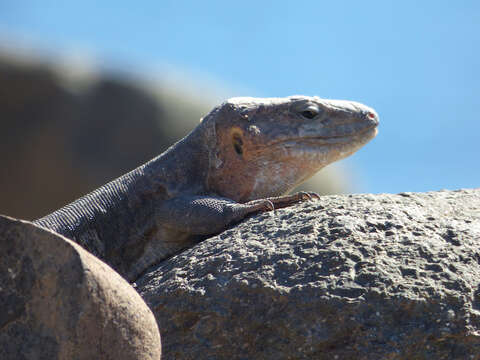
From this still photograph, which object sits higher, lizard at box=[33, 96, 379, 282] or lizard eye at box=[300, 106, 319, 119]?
lizard eye at box=[300, 106, 319, 119]

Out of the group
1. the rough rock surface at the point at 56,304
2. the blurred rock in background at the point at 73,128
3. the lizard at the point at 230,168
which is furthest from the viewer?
the blurred rock in background at the point at 73,128

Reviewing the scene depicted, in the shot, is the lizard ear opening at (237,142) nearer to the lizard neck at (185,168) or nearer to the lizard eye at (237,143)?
the lizard eye at (237,143)

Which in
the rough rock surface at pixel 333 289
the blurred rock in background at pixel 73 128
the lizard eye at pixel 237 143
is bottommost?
the blurred rock in background at pixel 73 128

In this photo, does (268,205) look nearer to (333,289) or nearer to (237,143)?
(237,143)

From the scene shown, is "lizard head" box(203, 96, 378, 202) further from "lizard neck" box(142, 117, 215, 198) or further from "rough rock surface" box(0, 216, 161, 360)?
"rough rock surface" box(0, 216, 161, 360)

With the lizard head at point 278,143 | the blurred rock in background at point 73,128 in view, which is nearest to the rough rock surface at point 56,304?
the lizard head at point 278,143

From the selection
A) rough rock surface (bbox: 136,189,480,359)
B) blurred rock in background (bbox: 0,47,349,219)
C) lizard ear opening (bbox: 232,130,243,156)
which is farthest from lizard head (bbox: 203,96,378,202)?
blurred rock in background (bbox: 0,47,349,219)

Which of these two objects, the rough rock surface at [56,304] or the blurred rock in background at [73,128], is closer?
the rough rock surface at [56,304]
